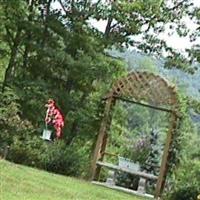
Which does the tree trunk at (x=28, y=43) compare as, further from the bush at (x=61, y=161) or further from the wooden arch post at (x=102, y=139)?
the bush at (x=61, y=161)

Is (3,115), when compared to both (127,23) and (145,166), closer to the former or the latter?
(145,166)

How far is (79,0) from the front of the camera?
596 inches

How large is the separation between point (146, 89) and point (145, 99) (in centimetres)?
21

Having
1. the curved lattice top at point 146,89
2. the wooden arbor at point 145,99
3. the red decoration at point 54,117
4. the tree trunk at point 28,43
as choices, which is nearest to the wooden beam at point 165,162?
the wooden arbor at point 145,99

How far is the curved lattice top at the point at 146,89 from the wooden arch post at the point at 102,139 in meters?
0.29

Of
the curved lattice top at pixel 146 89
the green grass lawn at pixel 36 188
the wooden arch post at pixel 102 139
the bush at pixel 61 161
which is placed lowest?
the green grass lawn at pixel 36 188

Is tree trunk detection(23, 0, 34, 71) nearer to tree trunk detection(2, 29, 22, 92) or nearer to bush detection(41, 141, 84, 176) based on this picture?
tree trunk detection(2, 29, 22, 92)

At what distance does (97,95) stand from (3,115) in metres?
2.95

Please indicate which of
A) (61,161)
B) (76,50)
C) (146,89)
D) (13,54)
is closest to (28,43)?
(13,54)

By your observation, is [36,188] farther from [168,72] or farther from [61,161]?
[168,72]

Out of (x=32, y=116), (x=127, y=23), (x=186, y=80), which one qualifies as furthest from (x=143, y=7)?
(x=186, y=80)

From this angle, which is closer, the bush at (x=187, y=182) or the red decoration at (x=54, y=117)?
the bush at (x=187, y=182)

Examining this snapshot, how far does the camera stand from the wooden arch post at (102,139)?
12414 mm

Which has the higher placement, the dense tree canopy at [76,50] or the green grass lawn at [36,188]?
the dense tree canopy at [76,50]
